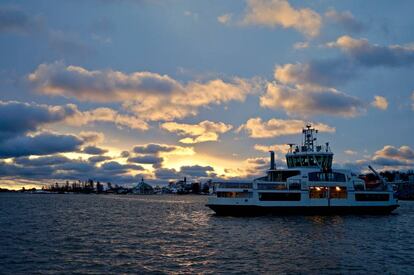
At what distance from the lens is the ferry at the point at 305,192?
79250 millimetres

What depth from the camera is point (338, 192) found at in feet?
280

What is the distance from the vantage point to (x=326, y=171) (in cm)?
8631

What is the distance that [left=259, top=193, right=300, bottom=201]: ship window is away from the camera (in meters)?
79.9

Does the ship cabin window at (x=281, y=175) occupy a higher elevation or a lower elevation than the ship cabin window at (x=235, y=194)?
higher

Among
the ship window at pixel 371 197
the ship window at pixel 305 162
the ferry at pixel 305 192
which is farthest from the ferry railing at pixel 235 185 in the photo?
the ship window at pixel 371 197

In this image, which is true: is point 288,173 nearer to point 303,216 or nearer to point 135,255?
point 303,216

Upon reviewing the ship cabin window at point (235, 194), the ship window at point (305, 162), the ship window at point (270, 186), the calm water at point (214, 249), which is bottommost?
the calm water at point (214, 249)

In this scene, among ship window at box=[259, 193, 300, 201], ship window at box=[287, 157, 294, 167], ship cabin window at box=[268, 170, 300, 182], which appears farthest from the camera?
ship window at box=[287, 157, 294, 167]

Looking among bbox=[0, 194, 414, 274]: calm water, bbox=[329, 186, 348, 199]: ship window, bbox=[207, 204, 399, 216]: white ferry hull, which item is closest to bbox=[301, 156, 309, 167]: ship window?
bbox=[329, 186, 348, 199]: ship window

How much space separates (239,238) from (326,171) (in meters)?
40.5

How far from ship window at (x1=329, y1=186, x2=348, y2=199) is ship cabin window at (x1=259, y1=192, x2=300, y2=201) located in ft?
24.2

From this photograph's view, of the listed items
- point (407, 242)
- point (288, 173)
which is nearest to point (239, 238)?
point (407, 242)

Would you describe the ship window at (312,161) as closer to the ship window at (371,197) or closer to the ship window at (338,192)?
the ship window at (338,192)

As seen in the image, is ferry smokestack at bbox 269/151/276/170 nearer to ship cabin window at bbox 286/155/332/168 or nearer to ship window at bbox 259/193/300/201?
ship cabin window at bbox 286/155/332/168
